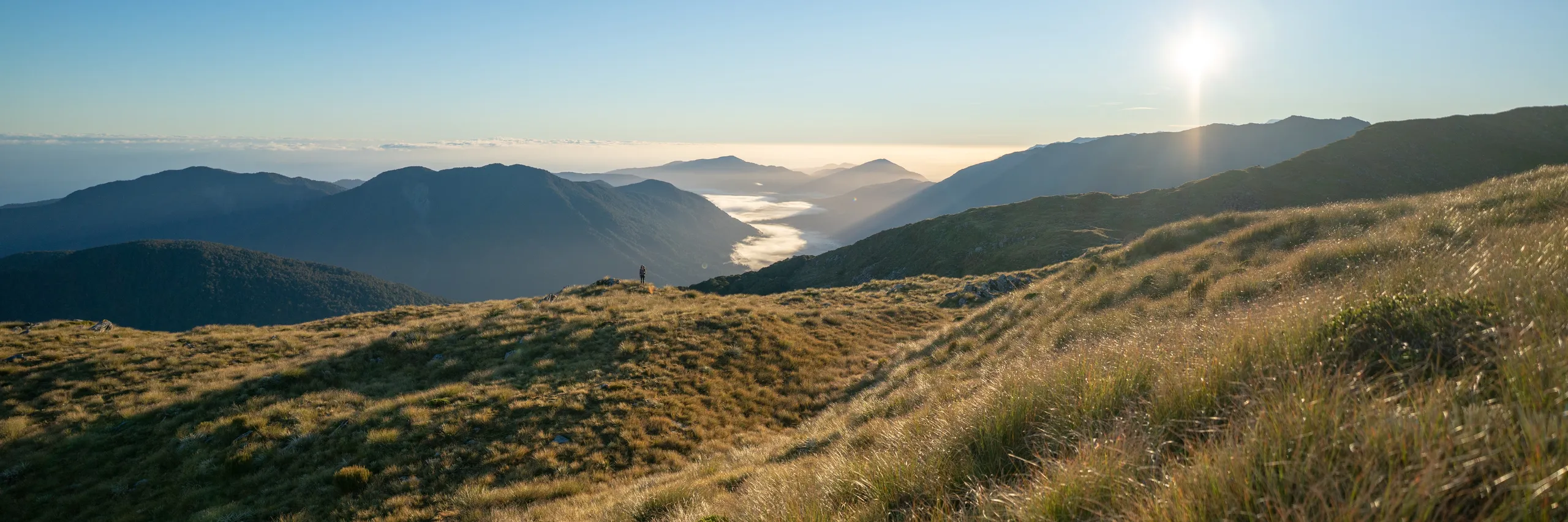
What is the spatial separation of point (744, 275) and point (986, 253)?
34.8 metres

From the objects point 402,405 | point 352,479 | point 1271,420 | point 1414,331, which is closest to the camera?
point 1271,420

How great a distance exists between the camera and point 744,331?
20094 millimetres

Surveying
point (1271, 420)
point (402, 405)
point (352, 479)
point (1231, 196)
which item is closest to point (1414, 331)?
point (1271, 420)

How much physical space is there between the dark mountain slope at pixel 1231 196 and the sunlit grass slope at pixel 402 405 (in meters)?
47.9

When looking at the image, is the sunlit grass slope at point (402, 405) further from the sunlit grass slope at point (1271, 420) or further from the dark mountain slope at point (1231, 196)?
the dark mountain slope at point (1231, 196)

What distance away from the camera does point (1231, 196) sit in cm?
7544

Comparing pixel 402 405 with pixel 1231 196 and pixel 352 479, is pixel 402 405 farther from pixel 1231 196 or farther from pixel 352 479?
Answer: pixel 1231 196

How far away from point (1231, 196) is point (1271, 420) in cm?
9211

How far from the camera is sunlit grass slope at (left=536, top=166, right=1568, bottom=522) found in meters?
2.30

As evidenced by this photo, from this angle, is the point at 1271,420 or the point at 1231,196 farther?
the point at 1231,196

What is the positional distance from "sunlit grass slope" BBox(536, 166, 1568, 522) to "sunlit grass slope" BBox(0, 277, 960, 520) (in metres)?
2.99

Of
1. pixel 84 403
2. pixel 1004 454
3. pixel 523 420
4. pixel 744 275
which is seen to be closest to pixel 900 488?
pixel 1004 454

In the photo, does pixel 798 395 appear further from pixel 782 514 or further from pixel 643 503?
pixel 782 514

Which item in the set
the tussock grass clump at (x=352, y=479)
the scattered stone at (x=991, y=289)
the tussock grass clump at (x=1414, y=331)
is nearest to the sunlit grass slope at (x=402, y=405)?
the tussock grass clump at (x=352, y=479)
